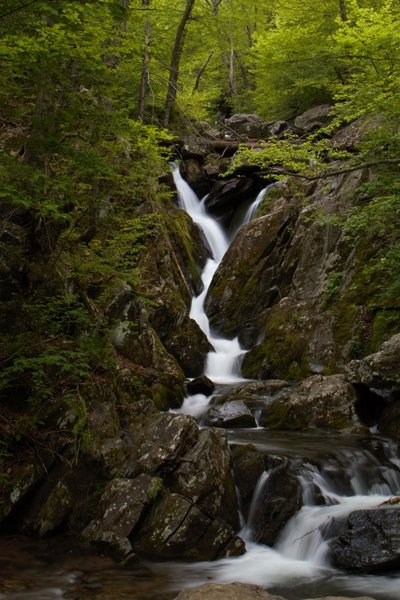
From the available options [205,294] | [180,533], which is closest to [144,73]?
[205,294]

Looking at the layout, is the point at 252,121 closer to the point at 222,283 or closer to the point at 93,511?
the point at 222,283

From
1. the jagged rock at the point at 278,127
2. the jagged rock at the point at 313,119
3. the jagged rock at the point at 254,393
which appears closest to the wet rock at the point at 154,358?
the jagged rock at the point at 254,393

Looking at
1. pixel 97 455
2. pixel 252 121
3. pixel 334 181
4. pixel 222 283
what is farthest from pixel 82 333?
pixel 252 121

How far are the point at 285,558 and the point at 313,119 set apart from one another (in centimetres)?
1610

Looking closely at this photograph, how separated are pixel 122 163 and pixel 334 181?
7.38m

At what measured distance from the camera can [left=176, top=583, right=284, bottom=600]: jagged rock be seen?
146 inches

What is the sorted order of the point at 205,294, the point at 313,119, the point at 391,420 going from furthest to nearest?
the point at 313,119 → the point at 205,294 → the point at 391,420

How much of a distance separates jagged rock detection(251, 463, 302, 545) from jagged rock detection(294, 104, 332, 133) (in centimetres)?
1406

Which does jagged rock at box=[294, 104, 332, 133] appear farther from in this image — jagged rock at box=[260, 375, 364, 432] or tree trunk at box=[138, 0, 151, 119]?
jagged rock at box=[260, 375, 364, 432]

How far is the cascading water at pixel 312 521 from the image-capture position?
17.1 ft

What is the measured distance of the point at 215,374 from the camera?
12.3 meters

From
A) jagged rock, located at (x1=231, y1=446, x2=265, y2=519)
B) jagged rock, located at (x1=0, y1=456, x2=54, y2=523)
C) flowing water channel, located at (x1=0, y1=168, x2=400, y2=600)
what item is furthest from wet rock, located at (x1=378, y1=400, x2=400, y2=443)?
jagged rock, located at (x1=0, y1=456, x2=54, y2=523)

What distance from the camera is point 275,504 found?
257 inches

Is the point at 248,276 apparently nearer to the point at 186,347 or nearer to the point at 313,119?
the point at 186,347
